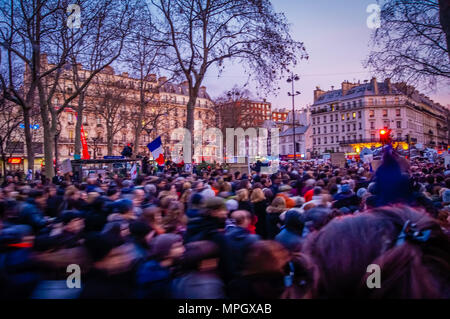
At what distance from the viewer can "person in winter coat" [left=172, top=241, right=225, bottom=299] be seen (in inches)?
87.3

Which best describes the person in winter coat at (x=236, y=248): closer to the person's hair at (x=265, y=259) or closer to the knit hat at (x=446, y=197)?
the person's hair at (x=265, y=259)

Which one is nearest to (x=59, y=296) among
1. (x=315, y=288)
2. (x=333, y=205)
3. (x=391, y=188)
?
(x=315, y=288)

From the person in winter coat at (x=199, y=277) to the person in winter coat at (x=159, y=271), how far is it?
0.13m

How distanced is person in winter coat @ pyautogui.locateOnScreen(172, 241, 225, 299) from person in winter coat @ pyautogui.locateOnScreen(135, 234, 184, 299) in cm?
13

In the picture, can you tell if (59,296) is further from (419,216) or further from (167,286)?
(419,216)

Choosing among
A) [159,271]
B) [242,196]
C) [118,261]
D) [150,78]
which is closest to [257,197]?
[242,196]

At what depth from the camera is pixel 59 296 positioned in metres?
2.34

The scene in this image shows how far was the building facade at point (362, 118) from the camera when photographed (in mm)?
75312

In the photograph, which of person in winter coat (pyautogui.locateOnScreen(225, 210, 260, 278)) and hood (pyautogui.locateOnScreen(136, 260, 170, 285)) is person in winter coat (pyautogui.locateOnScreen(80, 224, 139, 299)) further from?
person in winter coat (pyautogui.locateOnScreen(225, 210, 260, 278))

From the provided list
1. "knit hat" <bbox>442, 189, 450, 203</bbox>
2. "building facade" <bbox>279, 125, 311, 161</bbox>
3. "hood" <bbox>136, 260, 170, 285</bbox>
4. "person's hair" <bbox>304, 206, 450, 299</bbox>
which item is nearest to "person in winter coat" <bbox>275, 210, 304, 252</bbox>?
"hood" <bbox>136, 260, 170, 285</bbox>

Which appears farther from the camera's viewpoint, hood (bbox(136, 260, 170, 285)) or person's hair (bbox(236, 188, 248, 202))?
person's hair (bbox(236, 188, 248, 202))

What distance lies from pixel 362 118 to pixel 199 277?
269ft

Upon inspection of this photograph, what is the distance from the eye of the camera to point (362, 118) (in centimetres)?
7681

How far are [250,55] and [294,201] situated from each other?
11.9m
